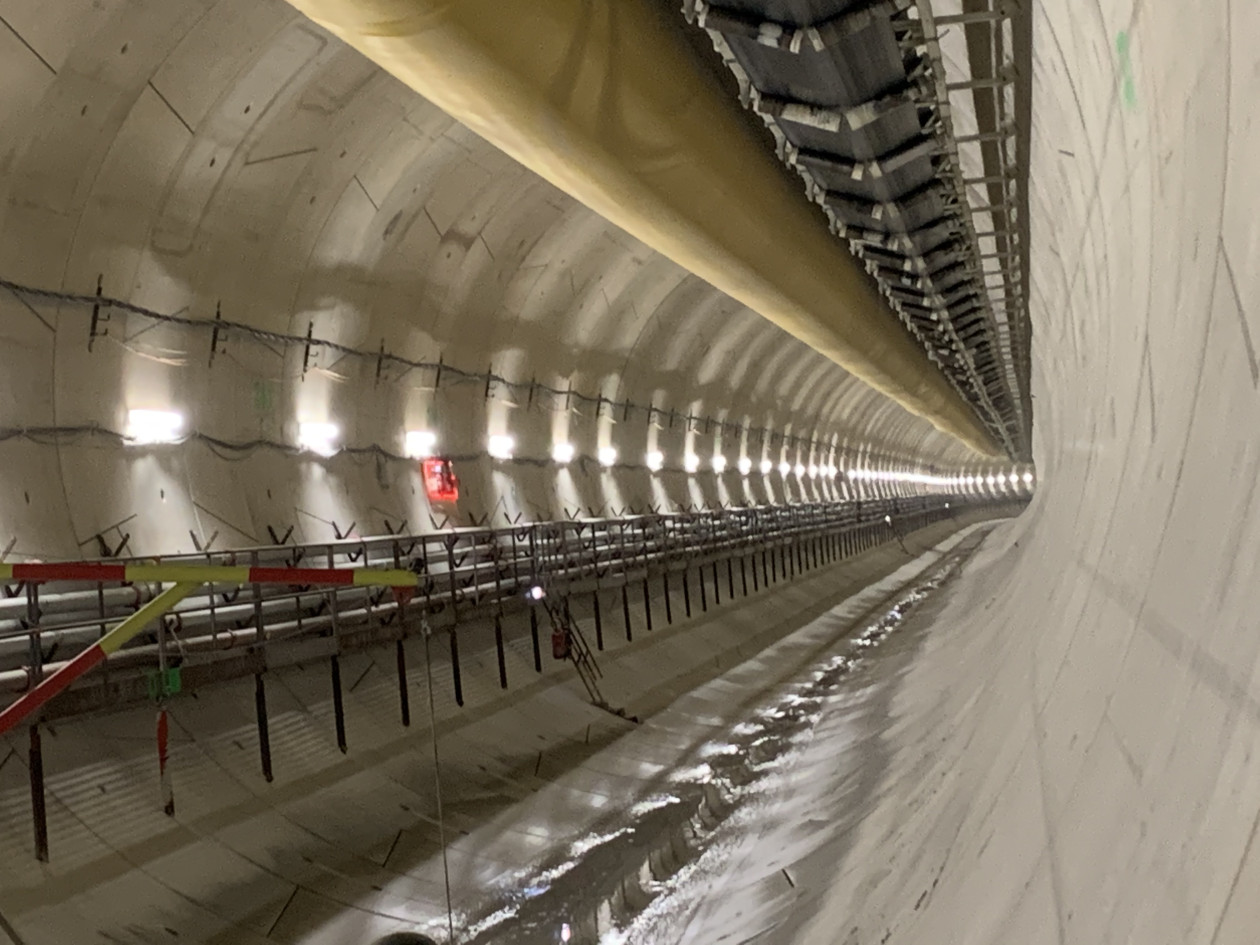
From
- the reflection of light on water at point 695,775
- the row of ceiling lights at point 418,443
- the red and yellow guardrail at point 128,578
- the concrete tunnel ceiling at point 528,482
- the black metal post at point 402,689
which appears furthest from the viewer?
the reflection of light on water at point 695,775

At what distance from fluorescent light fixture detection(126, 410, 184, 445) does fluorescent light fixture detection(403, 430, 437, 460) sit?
407 centimetres

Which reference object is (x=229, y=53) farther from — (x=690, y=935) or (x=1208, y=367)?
(x=1208, y=367)

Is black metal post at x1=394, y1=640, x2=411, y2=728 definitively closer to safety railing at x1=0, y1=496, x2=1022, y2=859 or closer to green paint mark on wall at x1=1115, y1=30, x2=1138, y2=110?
safety railing at x1=0, y1=496, x2=1022, y2=859

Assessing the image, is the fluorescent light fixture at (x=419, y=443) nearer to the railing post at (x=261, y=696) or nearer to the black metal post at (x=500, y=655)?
the black metal post at (x=500, y=655)

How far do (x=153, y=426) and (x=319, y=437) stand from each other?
A: 261 cm

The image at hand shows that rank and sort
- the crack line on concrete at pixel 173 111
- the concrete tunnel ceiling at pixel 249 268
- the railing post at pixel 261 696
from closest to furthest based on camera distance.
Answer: the concrete tunnel ceiling at pixel 249 268, the crack line on concrete at pixel 173 111, the railing post at pixel 261 696

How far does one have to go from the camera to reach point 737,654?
62.7ft

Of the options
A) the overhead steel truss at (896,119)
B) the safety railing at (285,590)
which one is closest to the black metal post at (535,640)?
the safety railing at (285,590)

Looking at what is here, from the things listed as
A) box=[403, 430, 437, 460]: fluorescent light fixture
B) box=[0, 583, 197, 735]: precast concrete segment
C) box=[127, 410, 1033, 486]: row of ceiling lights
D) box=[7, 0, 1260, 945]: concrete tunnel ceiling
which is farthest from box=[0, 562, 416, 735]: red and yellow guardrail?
box=[403, 430, 437, 460]: fluorescent light fixture

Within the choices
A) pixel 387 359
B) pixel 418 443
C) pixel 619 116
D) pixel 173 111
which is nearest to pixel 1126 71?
pixel 619 116

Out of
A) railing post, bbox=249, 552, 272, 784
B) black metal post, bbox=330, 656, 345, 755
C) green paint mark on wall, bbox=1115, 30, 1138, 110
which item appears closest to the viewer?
green paint mark on wall, bbox=1115, 30, 1138, 110

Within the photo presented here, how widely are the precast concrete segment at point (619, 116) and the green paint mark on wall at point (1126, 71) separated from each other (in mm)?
2058

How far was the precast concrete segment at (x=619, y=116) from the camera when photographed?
4.23m

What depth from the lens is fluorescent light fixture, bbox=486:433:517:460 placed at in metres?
16.5
